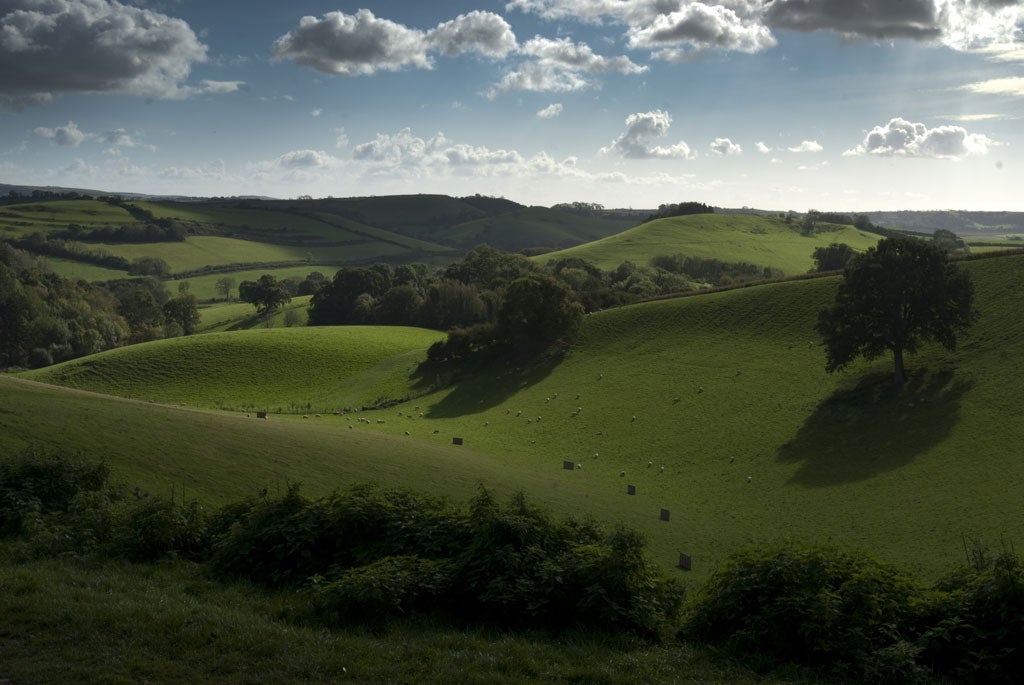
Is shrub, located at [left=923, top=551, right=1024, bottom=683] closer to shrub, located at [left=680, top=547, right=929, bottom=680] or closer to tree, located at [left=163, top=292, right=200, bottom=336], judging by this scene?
shrub, located at [left=680, top=547, right=929, bottom=680]

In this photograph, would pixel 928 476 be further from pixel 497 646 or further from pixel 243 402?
pixel 243 402

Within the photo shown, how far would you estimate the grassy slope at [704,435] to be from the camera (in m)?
36.5

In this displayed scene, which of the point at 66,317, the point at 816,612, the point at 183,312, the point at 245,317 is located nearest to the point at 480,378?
the point at 816,612

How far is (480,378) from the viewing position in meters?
87.8

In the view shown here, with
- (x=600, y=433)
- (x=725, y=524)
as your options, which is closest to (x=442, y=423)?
(x=600, y=433)

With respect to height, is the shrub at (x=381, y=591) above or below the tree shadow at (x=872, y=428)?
above

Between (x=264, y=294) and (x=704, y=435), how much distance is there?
11875cm

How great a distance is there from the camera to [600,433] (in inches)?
2542

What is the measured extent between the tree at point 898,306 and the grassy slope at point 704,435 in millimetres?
2977

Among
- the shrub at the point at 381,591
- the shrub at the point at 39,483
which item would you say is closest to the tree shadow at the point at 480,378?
the shrub at the point at 39,483

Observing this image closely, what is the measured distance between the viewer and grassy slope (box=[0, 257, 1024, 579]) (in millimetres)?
36500

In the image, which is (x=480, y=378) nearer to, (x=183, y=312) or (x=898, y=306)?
(x=898, y=306)

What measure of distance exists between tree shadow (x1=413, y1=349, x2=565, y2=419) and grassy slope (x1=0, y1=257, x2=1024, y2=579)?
1.51 feet

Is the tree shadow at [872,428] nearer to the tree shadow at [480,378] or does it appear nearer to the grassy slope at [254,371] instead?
the tree shadow at [480,378]
